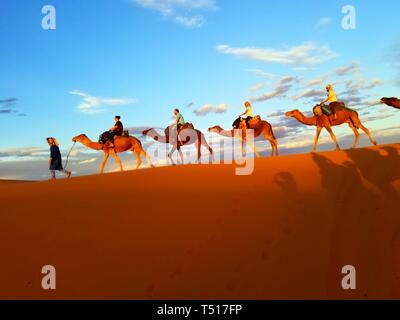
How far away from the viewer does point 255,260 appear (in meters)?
6.16

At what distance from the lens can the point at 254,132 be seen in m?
20.5

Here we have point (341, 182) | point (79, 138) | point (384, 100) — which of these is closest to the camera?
point (341, 182)

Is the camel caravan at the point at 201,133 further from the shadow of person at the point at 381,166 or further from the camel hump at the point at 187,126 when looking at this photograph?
the shadow of person at the point at 381,166

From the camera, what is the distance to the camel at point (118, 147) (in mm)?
19453

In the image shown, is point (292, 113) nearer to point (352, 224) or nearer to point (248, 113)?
point (248, 113)

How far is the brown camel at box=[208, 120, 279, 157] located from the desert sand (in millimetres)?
9525

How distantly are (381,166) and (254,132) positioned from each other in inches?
400

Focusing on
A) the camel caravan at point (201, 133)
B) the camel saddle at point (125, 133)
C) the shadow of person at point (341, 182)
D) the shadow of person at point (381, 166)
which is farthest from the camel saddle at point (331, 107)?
the camel saddle at point (125, 133)

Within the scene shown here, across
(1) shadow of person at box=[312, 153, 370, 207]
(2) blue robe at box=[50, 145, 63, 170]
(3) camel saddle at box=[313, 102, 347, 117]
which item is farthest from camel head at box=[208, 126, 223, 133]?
(1) shadow of person at box=[312, 153, 370, 207]

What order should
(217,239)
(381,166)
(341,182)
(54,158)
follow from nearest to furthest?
(217,239) < (341,182) < (381,166) < (54,158)

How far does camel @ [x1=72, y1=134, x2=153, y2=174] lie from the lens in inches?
766

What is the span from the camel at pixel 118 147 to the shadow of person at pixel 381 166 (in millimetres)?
10463

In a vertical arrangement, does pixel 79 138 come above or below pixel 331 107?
below

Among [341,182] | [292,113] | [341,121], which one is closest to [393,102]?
[341,121]
